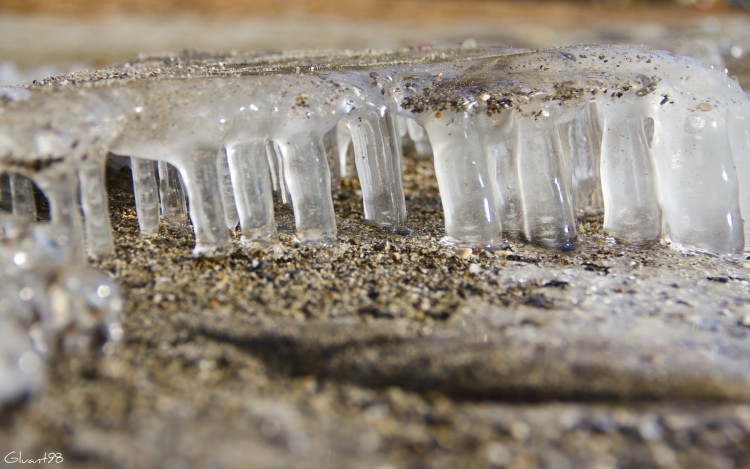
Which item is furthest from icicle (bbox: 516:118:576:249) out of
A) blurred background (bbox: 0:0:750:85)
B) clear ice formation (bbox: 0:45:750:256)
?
blurred background (bbox: 0:0:750:85)

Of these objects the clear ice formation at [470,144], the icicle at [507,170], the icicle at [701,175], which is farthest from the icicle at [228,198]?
the icicle at [701,175]

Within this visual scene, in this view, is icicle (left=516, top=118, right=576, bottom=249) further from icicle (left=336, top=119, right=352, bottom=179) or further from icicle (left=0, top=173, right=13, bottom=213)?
icicle (left=0, top=173, right=13, bottom=213)

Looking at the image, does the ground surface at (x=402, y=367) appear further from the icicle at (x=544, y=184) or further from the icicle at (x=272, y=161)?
the icicle at (x=272, y=161)

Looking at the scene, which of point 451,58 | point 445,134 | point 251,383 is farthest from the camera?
point 451,58

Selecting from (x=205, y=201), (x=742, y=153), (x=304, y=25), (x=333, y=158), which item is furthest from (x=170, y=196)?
(x=304, y=25)

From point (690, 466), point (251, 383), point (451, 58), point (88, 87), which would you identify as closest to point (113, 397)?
point (251, 383)

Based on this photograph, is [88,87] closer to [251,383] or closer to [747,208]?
[251,383]

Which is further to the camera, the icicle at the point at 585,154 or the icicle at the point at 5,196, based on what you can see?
the icicle at the point at 585,154
